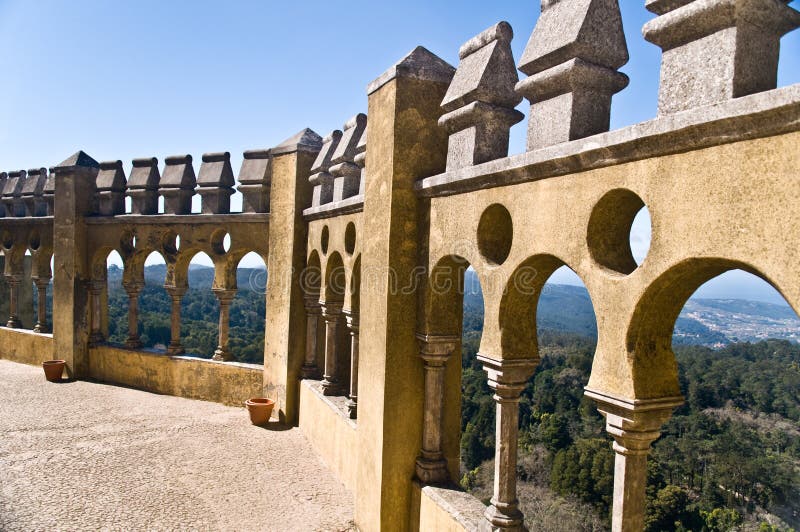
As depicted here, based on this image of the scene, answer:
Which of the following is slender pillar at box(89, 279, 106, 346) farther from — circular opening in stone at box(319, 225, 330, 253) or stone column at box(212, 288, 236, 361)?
circular opening in stone at box(319, 225, 330, 253)

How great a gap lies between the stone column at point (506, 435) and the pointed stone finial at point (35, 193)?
1358 centimetres

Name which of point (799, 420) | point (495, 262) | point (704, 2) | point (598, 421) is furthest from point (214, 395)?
point (799, 420)

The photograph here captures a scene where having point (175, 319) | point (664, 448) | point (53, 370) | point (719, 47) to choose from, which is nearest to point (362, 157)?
point (719, 47)

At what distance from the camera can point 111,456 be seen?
25.5 ft

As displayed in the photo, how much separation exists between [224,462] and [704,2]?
759cm

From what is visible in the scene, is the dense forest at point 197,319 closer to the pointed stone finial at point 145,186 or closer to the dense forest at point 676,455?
the pointed stone finial at point 145,186

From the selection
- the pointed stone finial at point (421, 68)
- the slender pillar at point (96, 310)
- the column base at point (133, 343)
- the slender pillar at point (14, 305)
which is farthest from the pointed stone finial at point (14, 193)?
the pointed stone finial at point (421, 68)

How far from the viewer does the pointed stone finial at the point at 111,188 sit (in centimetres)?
1184

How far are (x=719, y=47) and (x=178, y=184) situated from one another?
10338mm

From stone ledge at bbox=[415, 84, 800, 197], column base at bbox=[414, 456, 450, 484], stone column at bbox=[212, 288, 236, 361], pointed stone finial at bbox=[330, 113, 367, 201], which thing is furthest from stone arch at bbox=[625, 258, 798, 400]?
stone column at bbox=[212, 288, 236, 361]

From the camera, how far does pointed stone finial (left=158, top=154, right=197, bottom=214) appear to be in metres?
11.0

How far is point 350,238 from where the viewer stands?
758cm

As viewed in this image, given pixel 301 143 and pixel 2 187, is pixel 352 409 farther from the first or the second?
pixel 2 187

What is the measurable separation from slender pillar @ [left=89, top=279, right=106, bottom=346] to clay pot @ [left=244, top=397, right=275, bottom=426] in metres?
5.02
